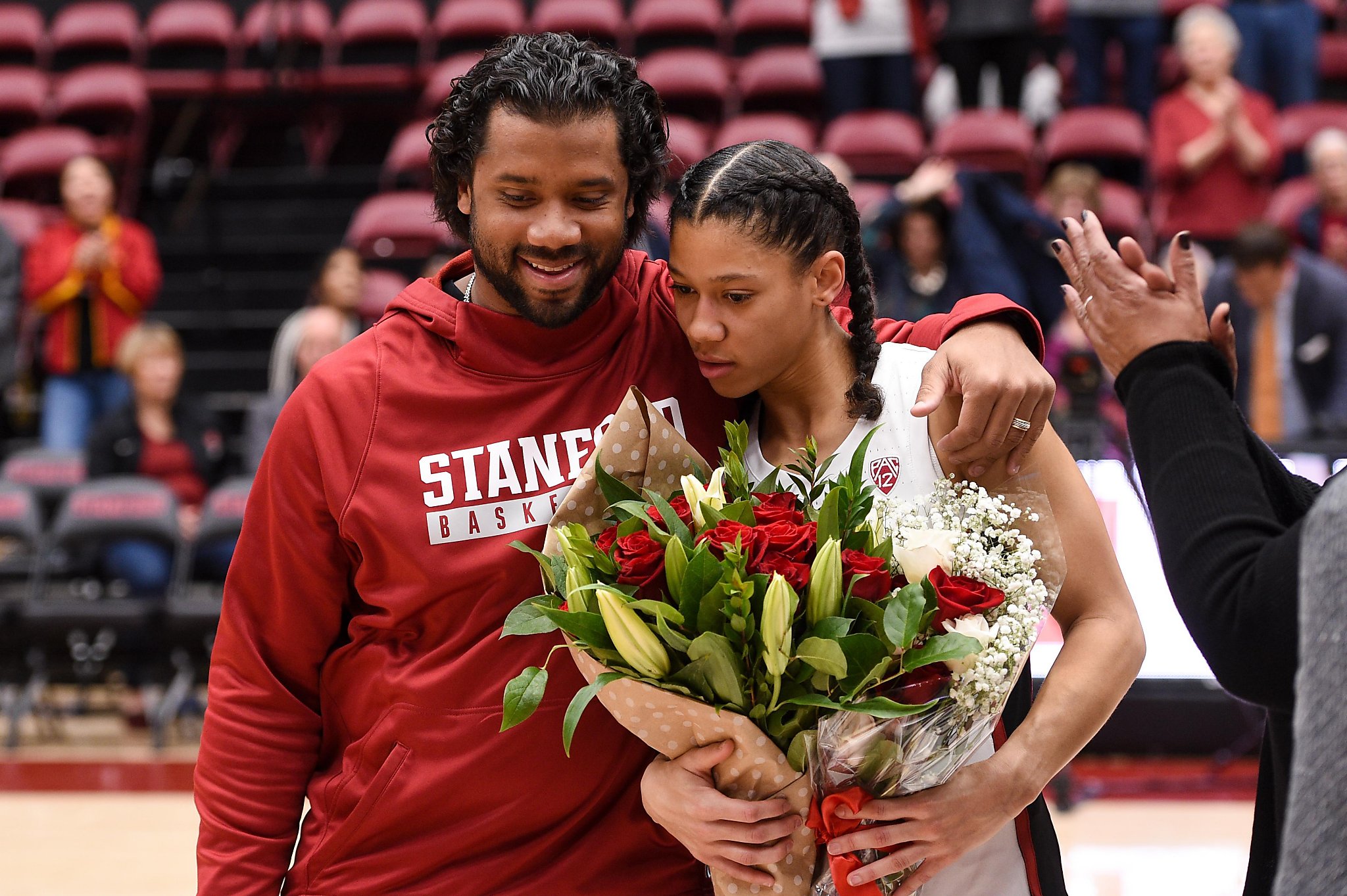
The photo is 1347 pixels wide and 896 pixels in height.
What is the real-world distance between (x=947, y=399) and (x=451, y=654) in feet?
2.21

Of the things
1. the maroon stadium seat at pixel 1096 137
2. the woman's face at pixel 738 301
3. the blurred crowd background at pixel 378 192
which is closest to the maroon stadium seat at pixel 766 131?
the blurred crowd background at pixel 378 192

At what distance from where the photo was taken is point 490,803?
1.70m

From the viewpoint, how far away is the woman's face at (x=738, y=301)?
67.4 inches

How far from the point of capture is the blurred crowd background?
5246 millimetres

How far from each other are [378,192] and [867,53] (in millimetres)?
3125

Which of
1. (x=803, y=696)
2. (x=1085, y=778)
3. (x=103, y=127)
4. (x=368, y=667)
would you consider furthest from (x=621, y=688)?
(x=103, y=127)

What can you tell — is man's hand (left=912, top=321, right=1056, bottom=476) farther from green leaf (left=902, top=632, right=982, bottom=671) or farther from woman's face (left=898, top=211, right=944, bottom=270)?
woman's face (left=898, top=211, right=944, bottom=270)

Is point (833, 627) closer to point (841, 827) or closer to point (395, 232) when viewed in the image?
point (841, 827)

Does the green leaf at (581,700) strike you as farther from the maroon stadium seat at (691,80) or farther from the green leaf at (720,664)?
the maroon stadium seat at (691,80)

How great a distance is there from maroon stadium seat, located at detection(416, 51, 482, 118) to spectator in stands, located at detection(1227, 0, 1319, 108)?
396cm

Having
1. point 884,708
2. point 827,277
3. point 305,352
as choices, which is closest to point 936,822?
point 884,708

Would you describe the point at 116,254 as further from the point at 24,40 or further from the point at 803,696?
the point at 803,696

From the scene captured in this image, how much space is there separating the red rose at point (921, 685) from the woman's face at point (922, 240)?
3.89 meters

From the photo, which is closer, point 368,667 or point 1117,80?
point 368,667
